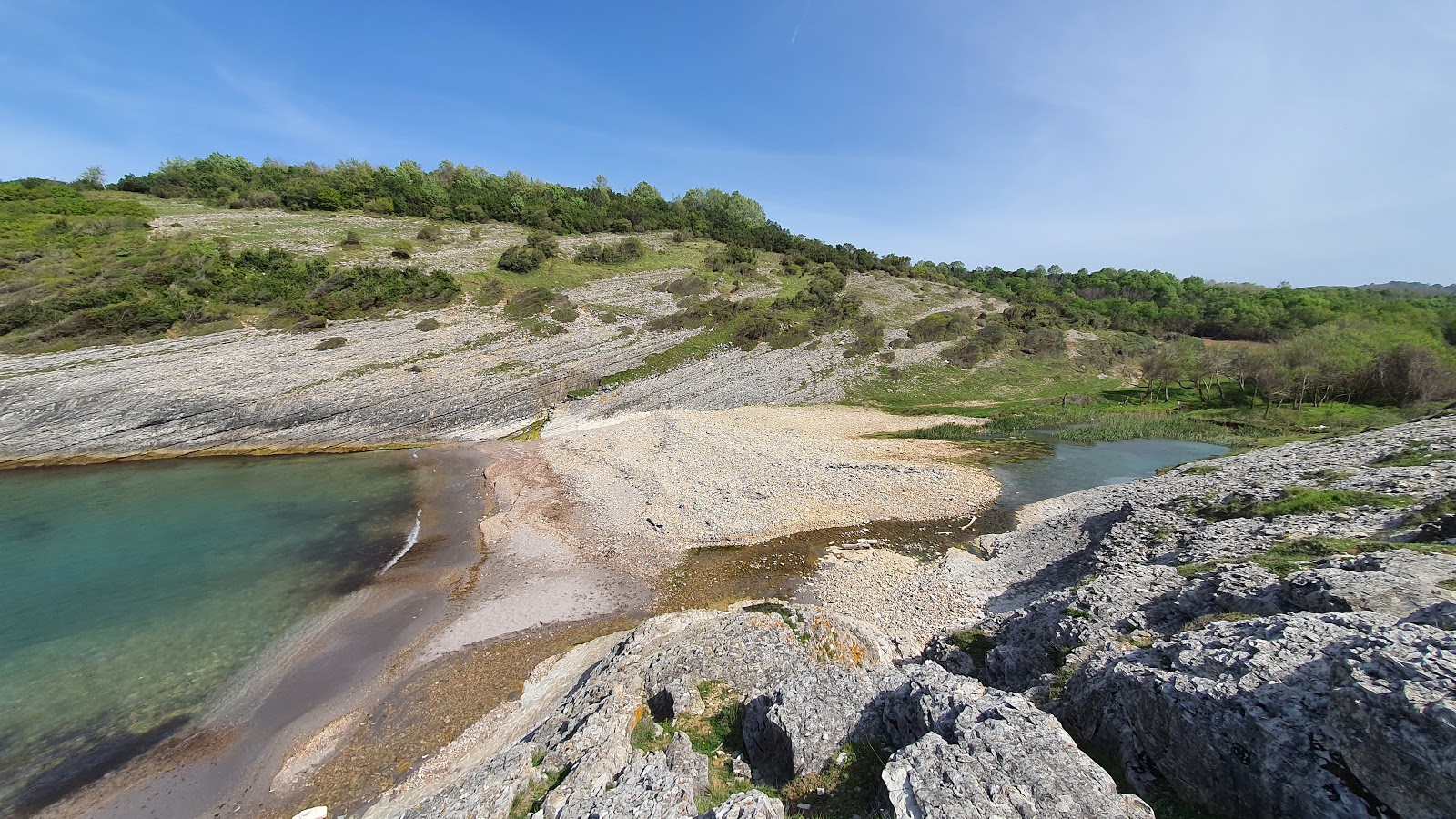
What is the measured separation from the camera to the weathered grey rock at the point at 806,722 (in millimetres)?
8078

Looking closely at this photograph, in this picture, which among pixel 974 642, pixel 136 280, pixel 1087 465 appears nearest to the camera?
pixel 974 642

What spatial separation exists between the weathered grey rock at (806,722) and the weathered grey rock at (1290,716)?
3345mm

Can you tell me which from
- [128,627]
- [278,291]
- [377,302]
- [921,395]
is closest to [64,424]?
[278,291]

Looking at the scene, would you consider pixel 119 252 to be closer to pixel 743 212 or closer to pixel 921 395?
pixel 921 395

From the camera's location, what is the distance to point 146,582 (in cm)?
1792

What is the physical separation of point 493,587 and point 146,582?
1247 centimetres

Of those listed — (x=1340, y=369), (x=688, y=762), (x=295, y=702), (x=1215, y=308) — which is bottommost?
(x=295, y=702)

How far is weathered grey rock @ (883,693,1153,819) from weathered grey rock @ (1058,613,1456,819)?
4.53ft

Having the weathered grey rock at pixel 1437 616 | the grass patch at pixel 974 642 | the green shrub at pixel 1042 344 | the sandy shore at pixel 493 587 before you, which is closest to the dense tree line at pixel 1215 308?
the green shrub at pixel 1042 344

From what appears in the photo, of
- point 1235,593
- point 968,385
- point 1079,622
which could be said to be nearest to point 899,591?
point 1079,622

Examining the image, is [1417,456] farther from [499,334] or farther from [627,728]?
[499,334]

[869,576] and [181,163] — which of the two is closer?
[869,576]

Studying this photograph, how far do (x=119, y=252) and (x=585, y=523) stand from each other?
58.2 meters

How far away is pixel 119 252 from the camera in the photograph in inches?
1809
